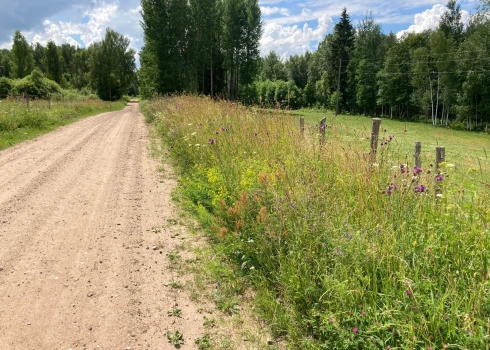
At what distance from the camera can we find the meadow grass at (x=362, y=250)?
230 cm

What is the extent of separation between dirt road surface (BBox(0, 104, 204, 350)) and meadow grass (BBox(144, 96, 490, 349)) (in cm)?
→ 92

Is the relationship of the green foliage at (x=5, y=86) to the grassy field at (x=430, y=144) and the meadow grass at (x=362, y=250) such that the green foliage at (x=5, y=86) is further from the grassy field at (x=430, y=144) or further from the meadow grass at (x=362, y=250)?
the meadow grass at (x=362, y=250)

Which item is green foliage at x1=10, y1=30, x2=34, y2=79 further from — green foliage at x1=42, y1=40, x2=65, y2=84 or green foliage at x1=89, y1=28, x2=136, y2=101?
green foliage at x1=89, y1=28, x2=136, y2=101

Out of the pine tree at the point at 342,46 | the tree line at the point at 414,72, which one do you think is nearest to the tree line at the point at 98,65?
the tree line at the point at 414,72

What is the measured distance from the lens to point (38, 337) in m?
2.94

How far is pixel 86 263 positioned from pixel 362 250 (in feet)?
10.5

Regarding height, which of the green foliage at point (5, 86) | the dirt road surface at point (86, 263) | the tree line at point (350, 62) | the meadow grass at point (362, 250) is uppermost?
the tree line at point (350, 62)

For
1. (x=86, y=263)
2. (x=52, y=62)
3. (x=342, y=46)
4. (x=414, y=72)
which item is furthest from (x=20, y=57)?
(x=86, y=263)

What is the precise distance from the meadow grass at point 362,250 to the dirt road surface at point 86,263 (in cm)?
92

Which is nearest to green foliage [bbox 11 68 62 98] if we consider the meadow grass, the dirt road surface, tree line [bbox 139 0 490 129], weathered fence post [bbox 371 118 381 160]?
tree line [bbox 139 0 490 129]

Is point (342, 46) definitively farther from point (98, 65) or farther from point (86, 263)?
point (86, 263)

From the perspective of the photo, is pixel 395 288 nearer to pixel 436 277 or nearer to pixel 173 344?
pixel 436 277

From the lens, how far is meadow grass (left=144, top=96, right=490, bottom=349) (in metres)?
2.30

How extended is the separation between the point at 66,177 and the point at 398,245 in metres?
7.46
